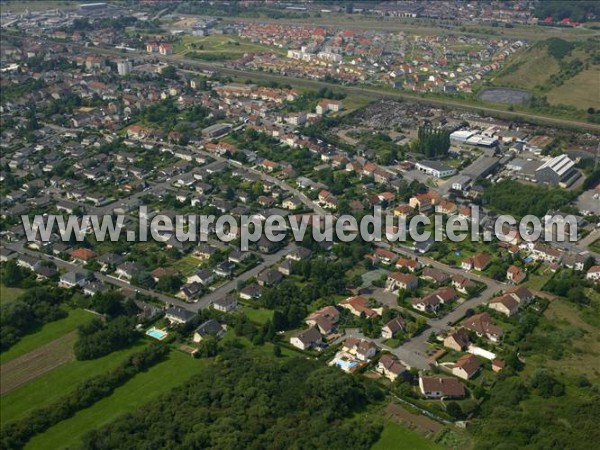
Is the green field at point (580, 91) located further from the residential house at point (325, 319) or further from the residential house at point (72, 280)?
the residential house at point (72, 280)

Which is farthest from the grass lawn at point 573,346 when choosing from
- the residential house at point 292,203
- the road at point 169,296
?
the residential house at point 292,203

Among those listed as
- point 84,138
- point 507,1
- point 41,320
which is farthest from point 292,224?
point 507,1

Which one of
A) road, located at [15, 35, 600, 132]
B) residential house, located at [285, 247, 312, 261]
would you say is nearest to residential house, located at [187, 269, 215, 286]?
residential house, located at [285, 247, 312, 261]

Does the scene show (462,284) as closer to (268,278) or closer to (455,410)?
(268,278)

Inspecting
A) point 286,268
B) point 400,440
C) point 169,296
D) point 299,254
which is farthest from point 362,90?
point 400,440

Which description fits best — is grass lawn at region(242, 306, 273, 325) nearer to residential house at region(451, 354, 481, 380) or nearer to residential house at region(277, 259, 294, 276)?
residential house at region(277, 259, 294, 276)
